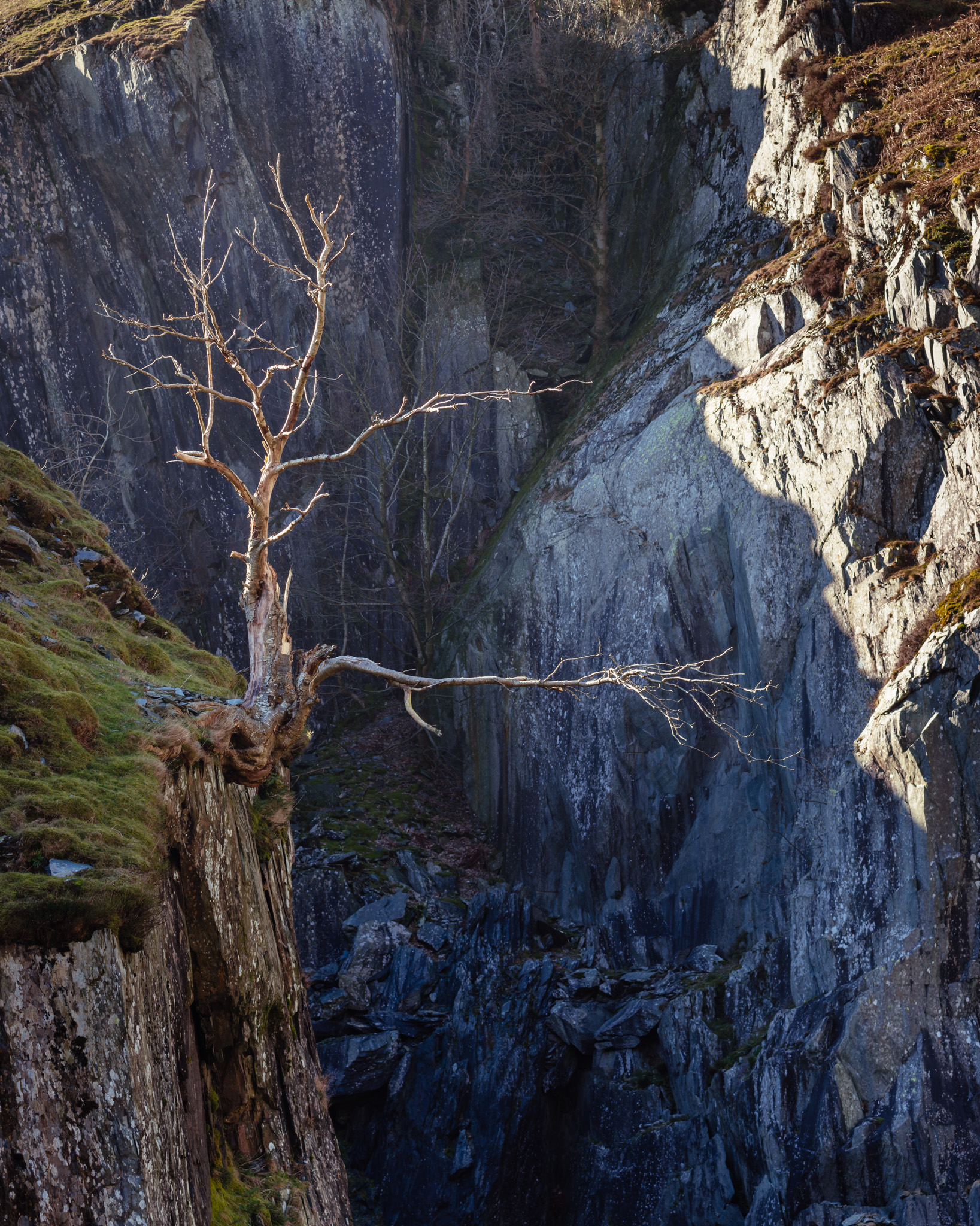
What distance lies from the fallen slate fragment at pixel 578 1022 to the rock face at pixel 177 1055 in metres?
4.78

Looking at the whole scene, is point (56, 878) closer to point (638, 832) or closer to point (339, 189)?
point (638, 832)

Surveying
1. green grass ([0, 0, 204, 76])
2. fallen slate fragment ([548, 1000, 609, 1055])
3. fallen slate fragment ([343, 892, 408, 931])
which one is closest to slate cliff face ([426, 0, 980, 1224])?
fallen slate fragment ([548, 1000, 609, 1055])

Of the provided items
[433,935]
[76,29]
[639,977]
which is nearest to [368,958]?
[433,935]

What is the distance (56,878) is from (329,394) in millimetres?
17853

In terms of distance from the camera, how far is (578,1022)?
12.8 m

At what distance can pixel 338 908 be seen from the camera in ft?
51.1

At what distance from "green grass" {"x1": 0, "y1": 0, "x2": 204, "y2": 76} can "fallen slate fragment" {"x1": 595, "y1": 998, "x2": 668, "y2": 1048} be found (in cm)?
2038

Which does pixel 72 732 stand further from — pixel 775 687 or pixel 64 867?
pixel 775 687

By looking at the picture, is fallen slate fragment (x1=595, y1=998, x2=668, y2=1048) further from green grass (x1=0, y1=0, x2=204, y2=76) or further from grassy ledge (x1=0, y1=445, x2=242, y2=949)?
green grass (x1=0, y1=0, x2=204, y2=76)

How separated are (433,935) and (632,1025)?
3.56 meters

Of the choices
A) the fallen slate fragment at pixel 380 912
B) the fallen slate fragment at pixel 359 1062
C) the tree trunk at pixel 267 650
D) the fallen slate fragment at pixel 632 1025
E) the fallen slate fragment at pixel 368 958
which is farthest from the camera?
the fallen slate fragment at pixel 380 912

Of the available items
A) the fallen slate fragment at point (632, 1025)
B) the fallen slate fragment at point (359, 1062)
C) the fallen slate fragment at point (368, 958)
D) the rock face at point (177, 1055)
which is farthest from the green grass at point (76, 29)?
the fallen slate fragment at point (632, 1025)

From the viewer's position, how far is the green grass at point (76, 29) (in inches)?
828

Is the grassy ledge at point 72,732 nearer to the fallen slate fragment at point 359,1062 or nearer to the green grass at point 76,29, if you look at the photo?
the fallen slate fragment at point 359,1062
